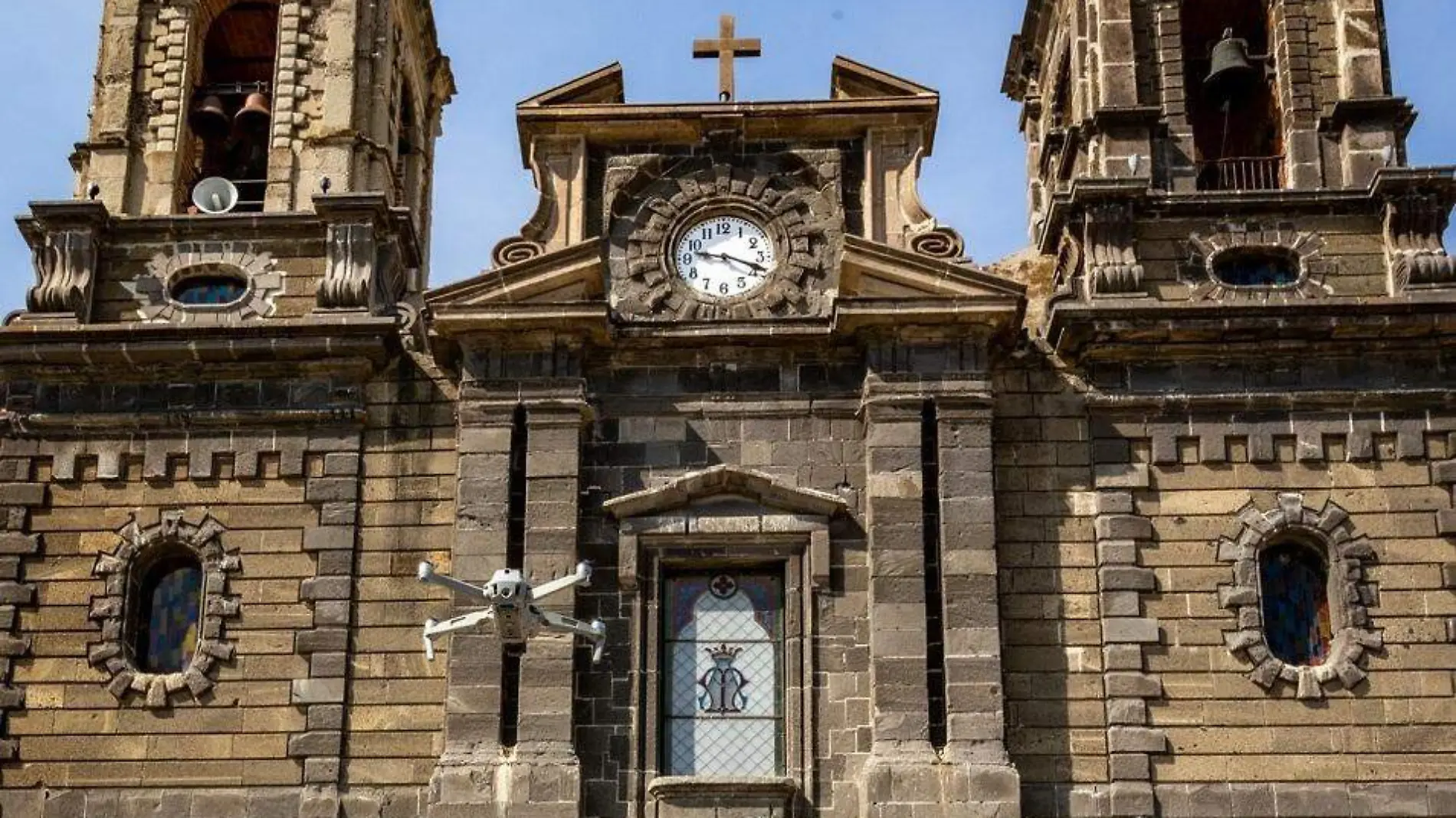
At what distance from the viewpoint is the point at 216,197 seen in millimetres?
27219

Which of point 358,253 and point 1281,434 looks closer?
point 1281,434

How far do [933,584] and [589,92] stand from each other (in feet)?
22.0

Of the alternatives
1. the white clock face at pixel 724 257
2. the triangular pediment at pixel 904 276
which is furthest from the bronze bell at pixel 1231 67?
the white clock face at pixel 724 257

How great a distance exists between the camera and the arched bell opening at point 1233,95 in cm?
2769

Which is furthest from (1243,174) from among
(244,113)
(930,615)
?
(244,113)

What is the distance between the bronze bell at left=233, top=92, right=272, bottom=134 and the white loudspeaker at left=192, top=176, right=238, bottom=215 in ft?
3.48

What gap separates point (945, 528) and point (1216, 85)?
22.9 ft

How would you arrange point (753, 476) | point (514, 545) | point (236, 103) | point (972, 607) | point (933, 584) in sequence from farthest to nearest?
point (236, 103) < point (753, 476) < point (514, 545) < point (933, 584) < point (972, 607)

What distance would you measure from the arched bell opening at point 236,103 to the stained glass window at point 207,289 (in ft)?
2.80

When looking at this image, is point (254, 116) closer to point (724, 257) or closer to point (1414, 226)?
point (724, 257)

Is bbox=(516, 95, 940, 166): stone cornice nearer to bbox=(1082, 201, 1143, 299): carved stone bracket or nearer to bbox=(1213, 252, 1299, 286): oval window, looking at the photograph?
bbox=(1082, 201, 1143, 299): carved stone bracket

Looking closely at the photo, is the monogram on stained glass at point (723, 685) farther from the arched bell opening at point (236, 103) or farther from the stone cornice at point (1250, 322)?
the arched bell opening at point (236, 103)

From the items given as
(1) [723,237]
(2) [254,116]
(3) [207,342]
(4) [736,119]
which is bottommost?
(3) [207,342]

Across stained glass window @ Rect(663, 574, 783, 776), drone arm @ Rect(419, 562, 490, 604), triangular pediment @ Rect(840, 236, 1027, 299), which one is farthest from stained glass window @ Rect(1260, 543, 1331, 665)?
drone arm @ Rect(419, 562, 490, 604)
